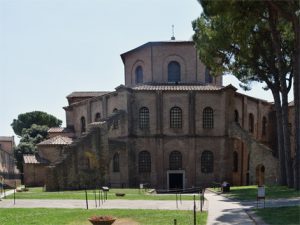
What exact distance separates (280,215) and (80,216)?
26.7 feet

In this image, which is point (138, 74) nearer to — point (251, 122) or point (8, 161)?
point (251, 122)

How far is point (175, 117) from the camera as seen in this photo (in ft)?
124

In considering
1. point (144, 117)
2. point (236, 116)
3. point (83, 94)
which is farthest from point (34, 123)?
point (236, 116)

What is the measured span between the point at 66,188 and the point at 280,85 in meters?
19.0

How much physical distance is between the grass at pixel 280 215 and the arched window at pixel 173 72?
25141mm

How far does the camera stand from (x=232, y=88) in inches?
1484

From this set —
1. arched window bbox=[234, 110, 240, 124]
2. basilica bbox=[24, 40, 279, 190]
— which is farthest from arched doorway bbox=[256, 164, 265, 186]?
arched window bbox=[234, 110, 240, 124]

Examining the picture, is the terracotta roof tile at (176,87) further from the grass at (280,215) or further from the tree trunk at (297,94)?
the grass at (280,215)

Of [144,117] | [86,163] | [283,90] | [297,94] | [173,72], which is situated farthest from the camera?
[173,72]

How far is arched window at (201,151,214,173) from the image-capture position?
122 feet

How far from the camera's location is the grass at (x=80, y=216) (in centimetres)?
1536

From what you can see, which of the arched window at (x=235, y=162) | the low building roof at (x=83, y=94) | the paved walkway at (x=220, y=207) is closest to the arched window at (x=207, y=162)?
the arched window at (x=235, y=162)

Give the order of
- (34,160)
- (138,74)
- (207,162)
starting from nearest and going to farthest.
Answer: (207,162) → (138,74) → (34,160)

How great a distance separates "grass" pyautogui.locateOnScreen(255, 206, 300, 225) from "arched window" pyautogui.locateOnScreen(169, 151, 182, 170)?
66.4ft
